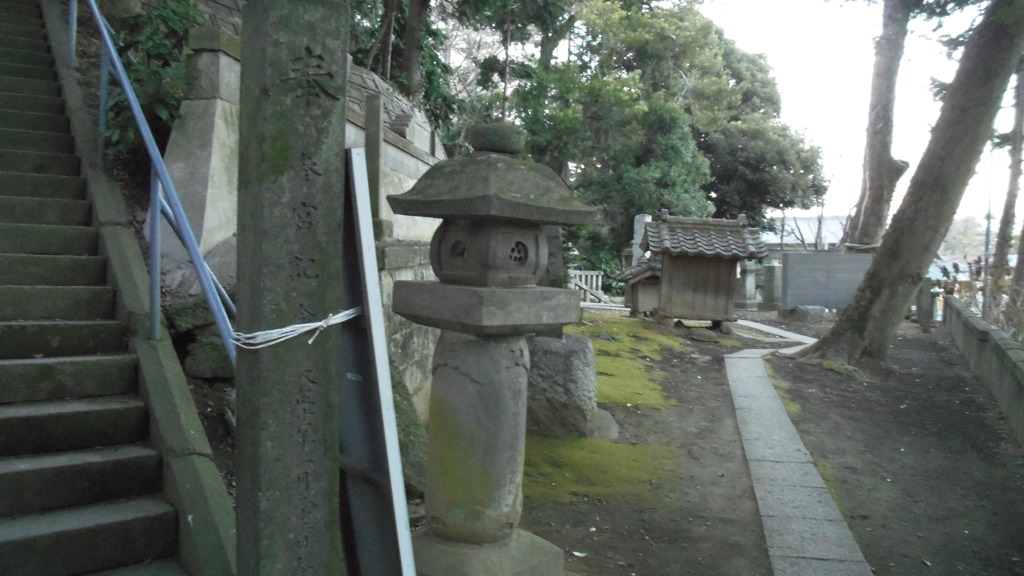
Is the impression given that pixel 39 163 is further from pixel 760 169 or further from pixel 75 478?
pixel 760 169

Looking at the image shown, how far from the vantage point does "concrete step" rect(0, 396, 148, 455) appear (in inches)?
113

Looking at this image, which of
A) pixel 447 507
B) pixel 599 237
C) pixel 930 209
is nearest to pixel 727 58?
pixel 599 237

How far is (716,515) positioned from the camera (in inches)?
194

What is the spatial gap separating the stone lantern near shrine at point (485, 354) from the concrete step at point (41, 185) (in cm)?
261

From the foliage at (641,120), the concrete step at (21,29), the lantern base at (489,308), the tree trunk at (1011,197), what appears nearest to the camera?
the lantern base at (489,308)

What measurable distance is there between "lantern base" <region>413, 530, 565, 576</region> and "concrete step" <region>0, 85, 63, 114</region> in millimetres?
4434

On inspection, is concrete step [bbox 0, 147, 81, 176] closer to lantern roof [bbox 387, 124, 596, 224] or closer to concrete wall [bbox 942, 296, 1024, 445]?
lantern roof [bbox 387, 124, 596, 224]

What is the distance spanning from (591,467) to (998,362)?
19.2ft

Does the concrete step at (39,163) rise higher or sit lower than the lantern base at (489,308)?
higher

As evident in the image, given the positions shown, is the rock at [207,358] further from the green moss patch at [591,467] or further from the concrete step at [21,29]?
the concrete step at [21,29]

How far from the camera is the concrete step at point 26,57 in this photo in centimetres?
586

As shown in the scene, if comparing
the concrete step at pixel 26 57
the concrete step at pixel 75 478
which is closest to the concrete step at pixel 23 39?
the concrete step at pixel 26 57

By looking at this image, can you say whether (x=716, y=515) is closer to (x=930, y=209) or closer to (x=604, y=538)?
(x=604, y=538)

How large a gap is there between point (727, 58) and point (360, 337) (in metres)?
28.7
